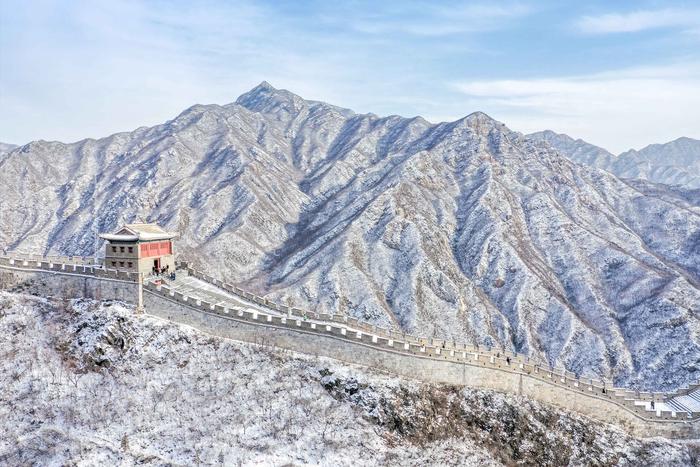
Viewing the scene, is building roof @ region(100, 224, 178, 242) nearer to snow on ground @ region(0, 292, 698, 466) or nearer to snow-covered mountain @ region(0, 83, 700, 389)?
snow on ground @ region(0, 292, 698, 466)

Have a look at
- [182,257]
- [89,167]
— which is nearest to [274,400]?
[182,257]

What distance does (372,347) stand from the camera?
3731 centimetres

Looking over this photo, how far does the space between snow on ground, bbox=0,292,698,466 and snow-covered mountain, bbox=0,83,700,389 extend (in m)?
45.4

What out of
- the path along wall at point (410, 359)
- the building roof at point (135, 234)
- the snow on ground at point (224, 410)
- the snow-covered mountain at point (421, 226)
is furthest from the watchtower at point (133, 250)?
the snow-covered mountain at point (421, 226)

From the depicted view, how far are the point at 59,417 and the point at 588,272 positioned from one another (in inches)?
3676

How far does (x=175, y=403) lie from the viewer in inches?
1293

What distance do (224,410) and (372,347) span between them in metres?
11.7

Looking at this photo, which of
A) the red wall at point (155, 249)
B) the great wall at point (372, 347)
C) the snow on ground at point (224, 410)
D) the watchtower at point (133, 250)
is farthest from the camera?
the red wall at point (155, 249)

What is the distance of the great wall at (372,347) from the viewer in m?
37.4

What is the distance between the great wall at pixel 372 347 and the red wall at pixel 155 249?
2466 mm

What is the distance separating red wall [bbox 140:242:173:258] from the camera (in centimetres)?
4162

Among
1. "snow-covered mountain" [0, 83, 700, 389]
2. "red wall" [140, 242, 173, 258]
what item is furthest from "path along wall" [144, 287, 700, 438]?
"snow-covered mountain" [0, 83, 700, 389]

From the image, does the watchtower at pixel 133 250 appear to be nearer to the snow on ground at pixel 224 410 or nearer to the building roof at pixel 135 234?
the building roof at pixel 135 234

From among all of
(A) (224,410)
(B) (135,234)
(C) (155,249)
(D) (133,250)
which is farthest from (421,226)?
(A) (224,410)
